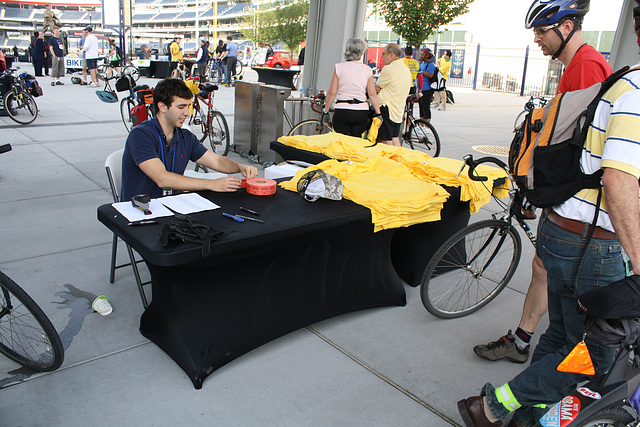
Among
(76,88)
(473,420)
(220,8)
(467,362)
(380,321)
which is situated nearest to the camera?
(473,420)

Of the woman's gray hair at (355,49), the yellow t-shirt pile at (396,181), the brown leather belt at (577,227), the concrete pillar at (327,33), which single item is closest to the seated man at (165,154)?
the yellow t-shirt pile at (396,181)

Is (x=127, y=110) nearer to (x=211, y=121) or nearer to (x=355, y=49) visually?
(x=211, y=121)

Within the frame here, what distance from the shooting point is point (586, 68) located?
2.69 meters

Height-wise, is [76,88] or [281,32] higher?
[281,32]

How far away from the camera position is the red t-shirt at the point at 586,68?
2.68 metres

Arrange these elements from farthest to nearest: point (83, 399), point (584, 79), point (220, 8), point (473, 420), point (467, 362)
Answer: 1. point (220, 8)
2. point (467, 362)
3. point (584, 79)
4. point (83, 399)
5. point (473, 420)

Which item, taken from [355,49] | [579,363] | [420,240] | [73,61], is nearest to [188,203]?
[420,240]

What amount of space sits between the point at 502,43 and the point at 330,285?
116ft

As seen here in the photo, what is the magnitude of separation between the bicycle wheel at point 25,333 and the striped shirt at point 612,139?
101 inches

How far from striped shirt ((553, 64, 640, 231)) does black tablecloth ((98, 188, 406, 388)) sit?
1.30 meters

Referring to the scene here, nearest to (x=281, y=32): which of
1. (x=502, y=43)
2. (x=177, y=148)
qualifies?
(x=502, y=43)

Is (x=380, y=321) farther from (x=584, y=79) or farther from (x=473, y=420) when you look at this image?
(x=584, y=79)

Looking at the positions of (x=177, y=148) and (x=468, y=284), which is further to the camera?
(x=468, y=284)

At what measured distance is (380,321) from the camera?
3.32m
